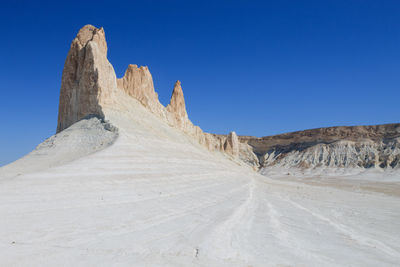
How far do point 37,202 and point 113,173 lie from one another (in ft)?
13.8

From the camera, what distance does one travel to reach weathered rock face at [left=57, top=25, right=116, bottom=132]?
1995 cm

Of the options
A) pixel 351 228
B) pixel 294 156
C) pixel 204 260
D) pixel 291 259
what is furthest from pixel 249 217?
pixel 294 156

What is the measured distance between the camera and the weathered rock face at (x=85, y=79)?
19953mm

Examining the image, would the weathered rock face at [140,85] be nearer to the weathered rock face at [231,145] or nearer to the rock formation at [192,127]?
the rock formation at [192,127]

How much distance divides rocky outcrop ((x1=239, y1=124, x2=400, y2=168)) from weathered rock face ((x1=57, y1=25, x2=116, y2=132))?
5380 cm

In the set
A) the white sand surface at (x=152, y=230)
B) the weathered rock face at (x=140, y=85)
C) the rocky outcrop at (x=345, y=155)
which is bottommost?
the white sand surface at (x=152, y=230)

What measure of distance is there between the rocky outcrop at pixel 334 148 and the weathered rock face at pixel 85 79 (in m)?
53.8

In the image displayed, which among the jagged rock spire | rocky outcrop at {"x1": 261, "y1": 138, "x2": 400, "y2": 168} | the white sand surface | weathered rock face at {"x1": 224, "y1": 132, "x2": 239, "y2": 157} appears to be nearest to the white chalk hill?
the white sand surface

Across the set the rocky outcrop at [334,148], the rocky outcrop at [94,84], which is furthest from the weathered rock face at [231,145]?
the rocky outcrop at [334,148]

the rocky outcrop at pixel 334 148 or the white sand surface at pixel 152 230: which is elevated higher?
the rocky outcrop at pixel 334 148

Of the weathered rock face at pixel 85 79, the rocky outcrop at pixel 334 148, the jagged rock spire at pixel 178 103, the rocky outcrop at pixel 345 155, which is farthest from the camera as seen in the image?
the rocky outcrop at pixel 334 148

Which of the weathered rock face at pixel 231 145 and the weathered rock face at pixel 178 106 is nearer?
the weathered rock face at pixel 178 106

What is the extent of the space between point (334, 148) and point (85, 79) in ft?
196

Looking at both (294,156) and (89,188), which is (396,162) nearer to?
(294,156)
